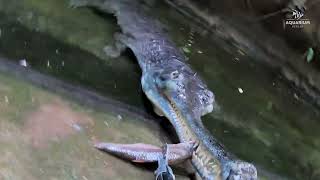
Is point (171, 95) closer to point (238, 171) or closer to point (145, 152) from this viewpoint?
point (145, 152)

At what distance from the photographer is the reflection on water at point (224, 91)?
280 centimetres

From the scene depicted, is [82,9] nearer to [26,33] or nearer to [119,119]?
[26,33]

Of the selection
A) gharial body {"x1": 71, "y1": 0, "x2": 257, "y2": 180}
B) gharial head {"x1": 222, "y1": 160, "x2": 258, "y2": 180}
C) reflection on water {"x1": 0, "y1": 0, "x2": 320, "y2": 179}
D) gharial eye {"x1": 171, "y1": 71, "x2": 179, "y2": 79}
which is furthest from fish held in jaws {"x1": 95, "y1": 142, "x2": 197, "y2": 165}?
gharial eye {"x1": 171, "y1": 71, "x2": 179, "y2": 79}

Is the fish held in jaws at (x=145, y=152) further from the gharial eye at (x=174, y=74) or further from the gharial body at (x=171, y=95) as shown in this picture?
the gharial eye at (x=174, y=74)

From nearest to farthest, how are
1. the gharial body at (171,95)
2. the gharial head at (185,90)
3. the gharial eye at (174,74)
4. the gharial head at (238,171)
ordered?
the gharial head at (238,171) < the gharial body at (171,95) < the gharial head at (185,90) < the gharial eye at (174,74)

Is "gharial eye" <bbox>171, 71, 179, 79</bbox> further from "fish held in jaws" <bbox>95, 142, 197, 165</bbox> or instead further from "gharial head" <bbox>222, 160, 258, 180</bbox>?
"gharial head" <bbox>222, 160, 258, 180</bbox>

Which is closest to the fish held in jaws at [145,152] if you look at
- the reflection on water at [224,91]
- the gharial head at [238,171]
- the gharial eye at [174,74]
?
the reflection on water at [224,91]

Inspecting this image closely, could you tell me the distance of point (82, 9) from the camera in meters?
3.32

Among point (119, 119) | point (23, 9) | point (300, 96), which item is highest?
point (23, 9)

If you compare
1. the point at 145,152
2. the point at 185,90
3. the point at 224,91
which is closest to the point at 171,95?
the point at 185,90

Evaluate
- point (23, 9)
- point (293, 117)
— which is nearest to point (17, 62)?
point (23, 9)

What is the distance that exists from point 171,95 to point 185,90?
2.8 inches

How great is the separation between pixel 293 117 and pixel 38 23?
56.3 inches

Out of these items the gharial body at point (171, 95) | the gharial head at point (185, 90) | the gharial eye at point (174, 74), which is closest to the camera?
the gharial body at point (171, 95)
